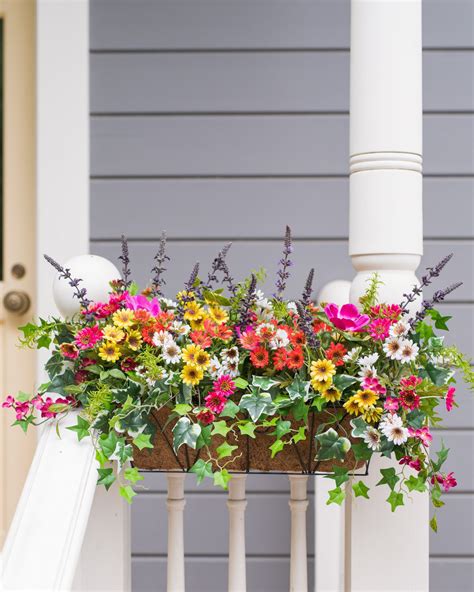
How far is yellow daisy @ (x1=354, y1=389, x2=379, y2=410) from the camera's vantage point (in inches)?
38.1

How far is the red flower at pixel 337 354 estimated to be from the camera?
100 cm

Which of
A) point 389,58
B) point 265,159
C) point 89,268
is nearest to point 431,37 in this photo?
point 265,159

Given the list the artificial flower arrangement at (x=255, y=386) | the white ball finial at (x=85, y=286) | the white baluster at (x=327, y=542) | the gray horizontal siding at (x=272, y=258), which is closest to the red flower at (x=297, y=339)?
the artificial flower arrangement at (x=255, y=386)

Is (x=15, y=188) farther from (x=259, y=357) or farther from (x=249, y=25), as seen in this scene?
(x=259, y=357)

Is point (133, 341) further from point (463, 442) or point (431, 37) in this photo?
point (431, 37)

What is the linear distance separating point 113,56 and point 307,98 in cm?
58

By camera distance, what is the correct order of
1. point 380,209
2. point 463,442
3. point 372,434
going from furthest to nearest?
point 463,442
point 380,209
point 372,434

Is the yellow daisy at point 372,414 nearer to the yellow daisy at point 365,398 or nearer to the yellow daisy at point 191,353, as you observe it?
the yellow daisy at point 365,398

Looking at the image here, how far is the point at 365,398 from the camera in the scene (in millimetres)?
970

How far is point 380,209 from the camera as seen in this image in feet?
3.69

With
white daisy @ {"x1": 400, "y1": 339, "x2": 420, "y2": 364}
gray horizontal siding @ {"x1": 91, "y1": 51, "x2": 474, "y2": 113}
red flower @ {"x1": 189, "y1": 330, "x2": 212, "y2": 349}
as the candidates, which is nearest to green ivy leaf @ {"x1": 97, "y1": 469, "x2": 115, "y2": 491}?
red flower @ {"x1": 189, "y1": 330, "x2": 212, "y2": 349}

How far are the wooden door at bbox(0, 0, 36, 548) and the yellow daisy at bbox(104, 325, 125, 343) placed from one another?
128 centimetres

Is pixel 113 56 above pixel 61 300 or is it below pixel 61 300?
above

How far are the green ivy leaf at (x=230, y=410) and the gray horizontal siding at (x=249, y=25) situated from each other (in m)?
1.46
